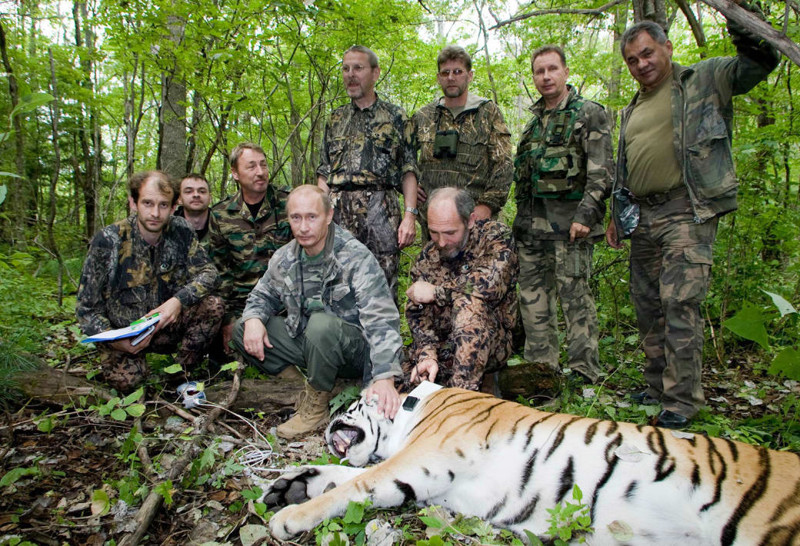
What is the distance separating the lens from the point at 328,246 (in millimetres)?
3400

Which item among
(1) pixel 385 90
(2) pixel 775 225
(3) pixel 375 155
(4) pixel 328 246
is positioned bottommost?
(4) pixel 328 246

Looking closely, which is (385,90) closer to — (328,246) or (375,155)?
(375,155)

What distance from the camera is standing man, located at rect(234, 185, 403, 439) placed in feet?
10.4

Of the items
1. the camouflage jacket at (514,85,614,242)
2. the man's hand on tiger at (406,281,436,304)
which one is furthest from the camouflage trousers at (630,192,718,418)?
the man's hand on tiger at (406,281,436,304)

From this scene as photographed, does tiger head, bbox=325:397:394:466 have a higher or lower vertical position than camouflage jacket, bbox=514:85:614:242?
lower

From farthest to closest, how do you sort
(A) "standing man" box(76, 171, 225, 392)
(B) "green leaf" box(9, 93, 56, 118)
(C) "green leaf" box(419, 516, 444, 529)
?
1. (A) "standing man" box(76, 171, 225, 392)
2. (C) "green leaf" box(419, 516, 444, 529)
3. (B) "green leaf" box(9, 93, 56, 118)

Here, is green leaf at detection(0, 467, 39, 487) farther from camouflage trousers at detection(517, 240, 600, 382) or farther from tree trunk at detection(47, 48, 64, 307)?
tree trunk at detection(47, 48, 64, 307)

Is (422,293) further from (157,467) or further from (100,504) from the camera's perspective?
(100,504)

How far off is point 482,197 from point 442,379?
1.71 meters

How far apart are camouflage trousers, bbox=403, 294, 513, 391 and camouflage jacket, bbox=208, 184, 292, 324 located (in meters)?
1.83

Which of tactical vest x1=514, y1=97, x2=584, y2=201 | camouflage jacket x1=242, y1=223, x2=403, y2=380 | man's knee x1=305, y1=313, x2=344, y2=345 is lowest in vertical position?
man's knee x1=305, y1=313, x2=344, y2=345

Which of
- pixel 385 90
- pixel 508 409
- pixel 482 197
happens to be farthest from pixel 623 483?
pixel 385 90

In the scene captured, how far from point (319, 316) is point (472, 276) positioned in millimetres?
1054

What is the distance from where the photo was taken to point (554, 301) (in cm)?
408
